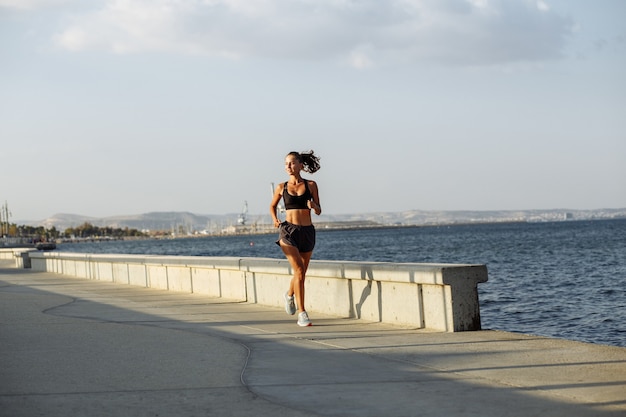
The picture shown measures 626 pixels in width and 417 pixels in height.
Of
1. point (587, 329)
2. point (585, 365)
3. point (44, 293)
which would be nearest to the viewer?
point (585, 365)

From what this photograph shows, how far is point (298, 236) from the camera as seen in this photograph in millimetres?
10758

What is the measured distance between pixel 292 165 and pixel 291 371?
146 inches

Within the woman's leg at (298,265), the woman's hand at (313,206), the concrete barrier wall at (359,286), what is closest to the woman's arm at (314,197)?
the woman's hand at (313,206)

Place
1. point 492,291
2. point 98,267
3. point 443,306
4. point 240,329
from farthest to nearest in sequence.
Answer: point 492,291 → point 98,267 → point 240,329 → point 443,306

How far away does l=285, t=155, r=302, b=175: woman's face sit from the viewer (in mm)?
10781

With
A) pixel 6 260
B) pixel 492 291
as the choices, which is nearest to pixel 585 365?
pixel 492 291

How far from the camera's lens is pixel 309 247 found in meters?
10.9

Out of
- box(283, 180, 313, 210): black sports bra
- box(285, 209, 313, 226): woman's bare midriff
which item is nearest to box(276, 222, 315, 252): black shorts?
box(285, 209, 313, 226): woman's bare midriff

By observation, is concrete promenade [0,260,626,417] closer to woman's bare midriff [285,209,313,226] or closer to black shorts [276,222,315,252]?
black shorts [276,222,315,252]

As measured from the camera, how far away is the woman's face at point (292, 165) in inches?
424

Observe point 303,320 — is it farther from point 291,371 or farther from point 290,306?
point 291,371

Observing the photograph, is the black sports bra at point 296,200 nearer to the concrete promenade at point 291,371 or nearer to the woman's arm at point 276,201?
the woman's arm at point 276,201

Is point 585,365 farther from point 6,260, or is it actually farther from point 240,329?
point 6,260

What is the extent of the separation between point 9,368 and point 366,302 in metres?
4.74
